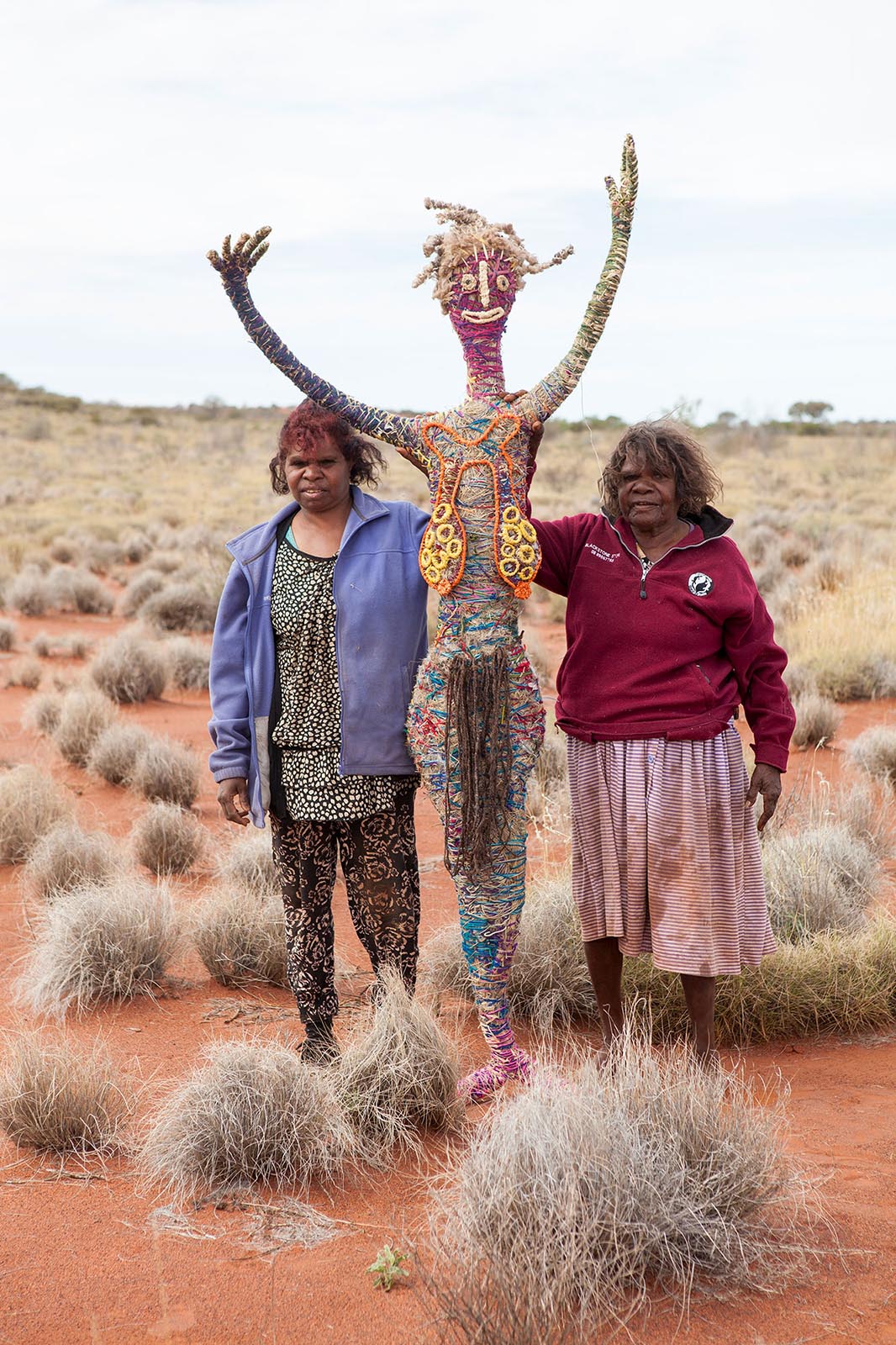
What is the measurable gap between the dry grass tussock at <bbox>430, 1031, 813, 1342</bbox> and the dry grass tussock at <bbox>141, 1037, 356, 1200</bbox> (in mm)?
448

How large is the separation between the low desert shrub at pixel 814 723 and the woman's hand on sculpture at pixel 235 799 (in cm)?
608

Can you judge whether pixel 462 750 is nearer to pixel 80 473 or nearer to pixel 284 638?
pixel 284 638

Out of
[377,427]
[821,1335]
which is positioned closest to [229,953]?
[377,427]

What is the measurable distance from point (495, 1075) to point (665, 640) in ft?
4.71

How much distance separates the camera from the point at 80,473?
34531mm

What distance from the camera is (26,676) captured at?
38.8 feet

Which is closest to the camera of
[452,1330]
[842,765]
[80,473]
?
[452,1330]

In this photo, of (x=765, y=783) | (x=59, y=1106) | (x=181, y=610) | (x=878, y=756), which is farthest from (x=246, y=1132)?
(x=181, y=610)

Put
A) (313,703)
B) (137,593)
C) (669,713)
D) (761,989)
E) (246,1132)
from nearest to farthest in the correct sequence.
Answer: (246,1132) → (669,713) → (313,703) → (761,989) → (137,593)

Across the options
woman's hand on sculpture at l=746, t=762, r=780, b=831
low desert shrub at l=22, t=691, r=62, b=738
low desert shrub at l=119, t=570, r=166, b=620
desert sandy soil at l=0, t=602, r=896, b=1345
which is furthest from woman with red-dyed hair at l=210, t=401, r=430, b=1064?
low desert shrub at l=119, t=570, r=166, b=620

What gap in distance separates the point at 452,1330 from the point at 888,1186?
144 centimetres

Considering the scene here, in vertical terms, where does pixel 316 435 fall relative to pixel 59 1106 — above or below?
above

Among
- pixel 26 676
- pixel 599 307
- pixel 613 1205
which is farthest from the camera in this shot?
pixel 26 676

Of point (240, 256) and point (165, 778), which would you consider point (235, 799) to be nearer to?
point (240, 256)
